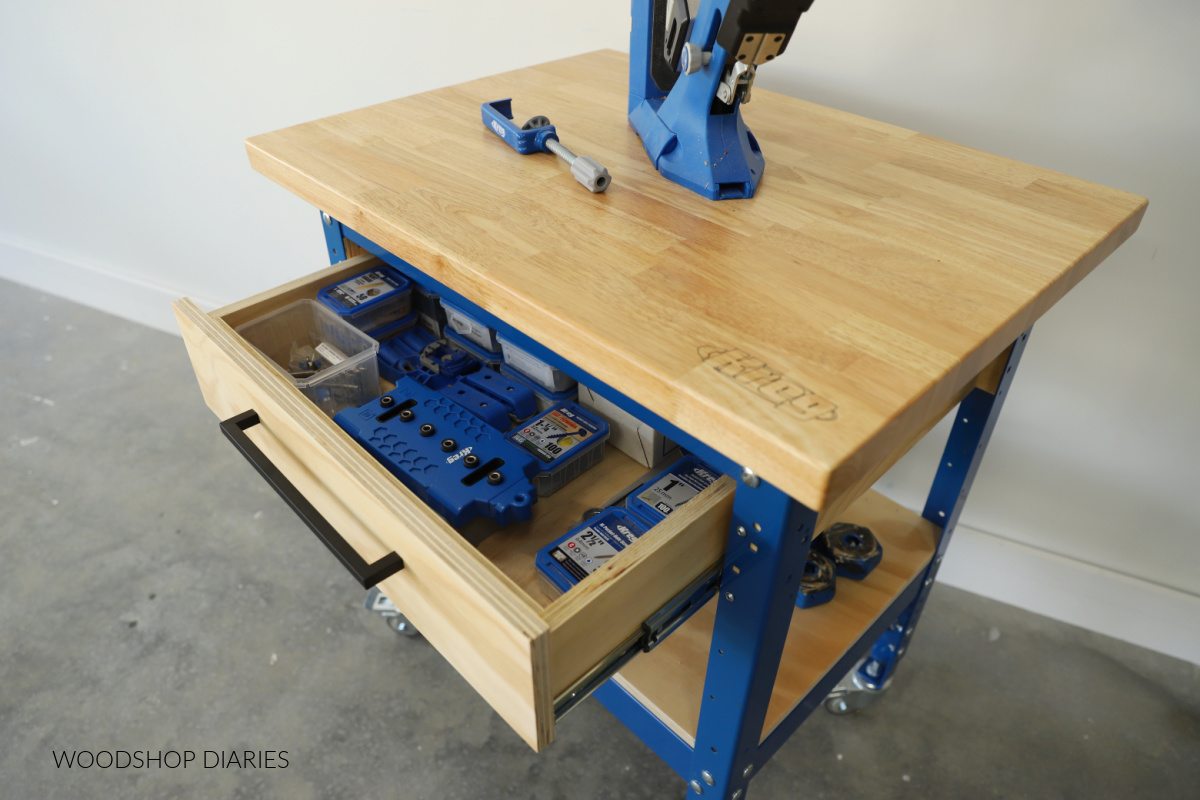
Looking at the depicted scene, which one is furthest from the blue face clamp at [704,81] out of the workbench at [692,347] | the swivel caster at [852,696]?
the swivel caster at [852,696]

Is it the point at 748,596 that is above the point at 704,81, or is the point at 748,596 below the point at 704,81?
below

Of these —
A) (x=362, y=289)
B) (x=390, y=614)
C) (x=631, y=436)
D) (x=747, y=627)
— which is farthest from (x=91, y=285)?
(x=747, y=627)

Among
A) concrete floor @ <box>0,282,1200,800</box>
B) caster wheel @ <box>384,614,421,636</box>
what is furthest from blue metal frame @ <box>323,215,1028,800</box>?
caster wheel @ <box>384,614,421,636</box>

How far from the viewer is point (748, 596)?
2.04 ft

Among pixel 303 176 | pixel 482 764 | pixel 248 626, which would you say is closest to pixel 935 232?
pixel 303 176

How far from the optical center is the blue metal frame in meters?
0.58

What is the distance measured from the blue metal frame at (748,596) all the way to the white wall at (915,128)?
1.17 feet

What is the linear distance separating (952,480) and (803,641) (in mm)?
294

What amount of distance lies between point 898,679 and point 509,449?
0.93m

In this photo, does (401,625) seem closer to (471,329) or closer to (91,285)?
(471,329)

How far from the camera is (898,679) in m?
1.31

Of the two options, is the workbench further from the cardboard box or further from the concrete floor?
the concrete floor

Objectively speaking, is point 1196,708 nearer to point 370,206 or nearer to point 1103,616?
point 1103,616

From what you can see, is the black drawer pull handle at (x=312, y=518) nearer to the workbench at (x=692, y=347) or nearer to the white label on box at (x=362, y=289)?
the workbench at (x=692, y=347)
